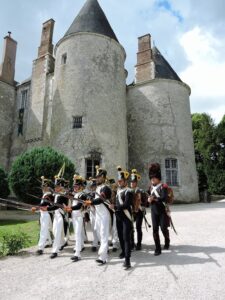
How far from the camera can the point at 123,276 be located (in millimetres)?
4699

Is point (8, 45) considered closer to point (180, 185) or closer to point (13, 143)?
point (13, 143)

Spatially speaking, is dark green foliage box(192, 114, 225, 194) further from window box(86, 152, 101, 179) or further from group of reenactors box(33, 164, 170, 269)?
group of reenactors box(33, 164, 170, 269)

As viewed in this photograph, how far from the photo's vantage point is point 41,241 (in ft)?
21.9

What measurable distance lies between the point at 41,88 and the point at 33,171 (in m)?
10.8

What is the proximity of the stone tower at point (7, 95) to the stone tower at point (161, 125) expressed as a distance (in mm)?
9476

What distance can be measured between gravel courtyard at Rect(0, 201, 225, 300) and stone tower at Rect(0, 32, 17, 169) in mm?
16906

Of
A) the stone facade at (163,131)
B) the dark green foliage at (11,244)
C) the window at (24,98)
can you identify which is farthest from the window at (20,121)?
the dark green foliage at (11,244)

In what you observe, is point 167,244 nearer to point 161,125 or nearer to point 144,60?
point 161,125

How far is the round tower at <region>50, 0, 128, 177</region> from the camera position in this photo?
57.7 ft

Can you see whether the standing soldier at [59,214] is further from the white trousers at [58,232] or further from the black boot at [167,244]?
the black boot at [167,244]

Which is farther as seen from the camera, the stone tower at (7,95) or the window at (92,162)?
the stone tower at (7,95)

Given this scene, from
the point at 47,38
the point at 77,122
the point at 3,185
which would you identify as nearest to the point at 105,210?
the point at 3,185

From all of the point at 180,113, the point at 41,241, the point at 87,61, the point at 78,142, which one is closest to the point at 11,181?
the point at 78,142

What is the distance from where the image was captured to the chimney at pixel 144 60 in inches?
883
